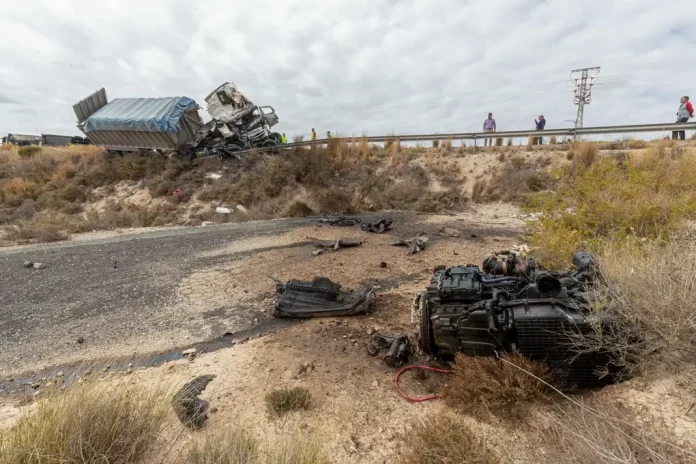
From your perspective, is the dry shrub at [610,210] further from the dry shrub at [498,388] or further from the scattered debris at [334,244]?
the scattered debris at [334,244]

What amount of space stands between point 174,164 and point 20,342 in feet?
48.9

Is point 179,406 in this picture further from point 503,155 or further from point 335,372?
point 503,155

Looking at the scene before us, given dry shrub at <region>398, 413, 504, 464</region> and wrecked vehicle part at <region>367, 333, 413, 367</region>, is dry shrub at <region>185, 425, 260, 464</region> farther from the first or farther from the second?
wrecked vehicle part at <region>367, 333, 413, 367</region>

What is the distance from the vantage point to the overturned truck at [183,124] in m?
18.0

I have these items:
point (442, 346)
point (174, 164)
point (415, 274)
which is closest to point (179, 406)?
point (442, 346)

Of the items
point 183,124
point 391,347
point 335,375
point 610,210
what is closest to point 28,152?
point 183,124

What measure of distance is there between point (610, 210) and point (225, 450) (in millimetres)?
6348

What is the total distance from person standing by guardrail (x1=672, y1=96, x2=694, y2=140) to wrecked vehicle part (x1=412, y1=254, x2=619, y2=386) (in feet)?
41.7

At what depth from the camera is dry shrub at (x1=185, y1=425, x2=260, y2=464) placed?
230 centimetres

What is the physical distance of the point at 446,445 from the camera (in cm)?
256

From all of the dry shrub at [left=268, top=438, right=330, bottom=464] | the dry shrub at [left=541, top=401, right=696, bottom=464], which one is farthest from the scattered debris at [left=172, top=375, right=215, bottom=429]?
the dry shrub at [left=541, top=401, right=696, bottom=464]

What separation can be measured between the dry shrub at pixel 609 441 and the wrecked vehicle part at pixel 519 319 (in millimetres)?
378

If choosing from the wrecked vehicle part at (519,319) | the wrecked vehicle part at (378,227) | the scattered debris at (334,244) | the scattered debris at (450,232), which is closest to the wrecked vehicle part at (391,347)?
the wrecked vehicle part at (519,319)

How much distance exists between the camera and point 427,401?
3.41 meters
